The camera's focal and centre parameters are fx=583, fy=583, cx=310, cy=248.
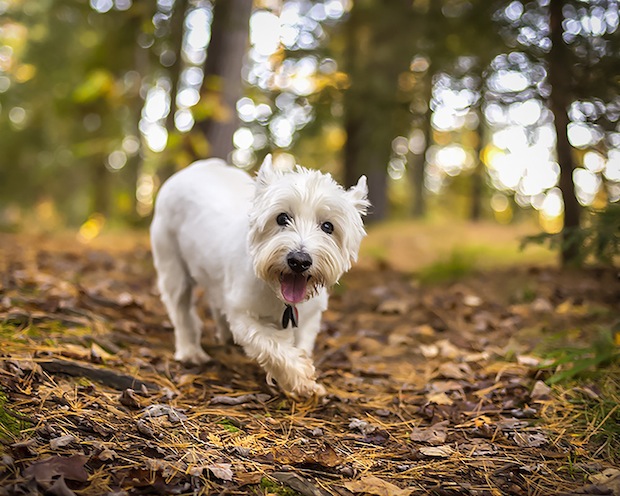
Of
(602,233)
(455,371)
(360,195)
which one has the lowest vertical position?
(455,371)

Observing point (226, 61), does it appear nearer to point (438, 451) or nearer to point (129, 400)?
point (129, 400)

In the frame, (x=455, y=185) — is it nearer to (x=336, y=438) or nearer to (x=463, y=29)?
(x=463, y=29)

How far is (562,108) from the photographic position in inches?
255

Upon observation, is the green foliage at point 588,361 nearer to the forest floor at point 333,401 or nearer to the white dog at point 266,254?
the forest floor at point 333,401

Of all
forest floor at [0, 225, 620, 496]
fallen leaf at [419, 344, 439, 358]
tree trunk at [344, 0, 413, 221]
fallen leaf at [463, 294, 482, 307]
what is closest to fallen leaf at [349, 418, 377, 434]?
forest floor at [0, 225, 620, 496]

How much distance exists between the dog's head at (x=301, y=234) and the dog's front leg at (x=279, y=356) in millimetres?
340

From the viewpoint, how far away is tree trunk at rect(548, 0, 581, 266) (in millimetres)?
6242

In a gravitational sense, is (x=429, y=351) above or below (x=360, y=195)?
below

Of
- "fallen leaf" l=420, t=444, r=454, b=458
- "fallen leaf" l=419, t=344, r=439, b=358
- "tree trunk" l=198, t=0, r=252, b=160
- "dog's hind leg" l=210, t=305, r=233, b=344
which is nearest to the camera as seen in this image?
"fallen leaf" l=420, t=444, r=454, b=458

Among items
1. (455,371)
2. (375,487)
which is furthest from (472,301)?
(375,487)

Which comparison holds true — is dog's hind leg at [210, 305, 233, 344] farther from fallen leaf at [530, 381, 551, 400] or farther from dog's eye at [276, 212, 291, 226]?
fallen leaf at [530, 381, 551, 400]

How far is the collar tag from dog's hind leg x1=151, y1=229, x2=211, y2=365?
0.87 metres

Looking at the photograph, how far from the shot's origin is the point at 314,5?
418 inches

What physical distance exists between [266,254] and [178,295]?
4.98 ft
